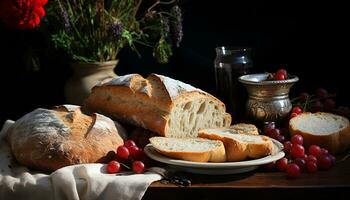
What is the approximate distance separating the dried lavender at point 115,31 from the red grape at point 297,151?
0.65 metres

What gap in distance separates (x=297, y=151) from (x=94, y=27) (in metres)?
0.78

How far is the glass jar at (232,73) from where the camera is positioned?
5.69 feet

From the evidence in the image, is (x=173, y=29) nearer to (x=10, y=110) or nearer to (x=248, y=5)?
(x=248, y=5)

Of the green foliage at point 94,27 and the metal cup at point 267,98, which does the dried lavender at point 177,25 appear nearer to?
the green foliage at point 94,27

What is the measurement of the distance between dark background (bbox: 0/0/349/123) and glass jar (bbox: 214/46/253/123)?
43 cm

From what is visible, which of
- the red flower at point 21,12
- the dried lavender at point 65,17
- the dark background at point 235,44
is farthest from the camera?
the dark background at point 235,44

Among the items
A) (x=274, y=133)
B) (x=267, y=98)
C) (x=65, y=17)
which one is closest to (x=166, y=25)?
(x=65, y=17)

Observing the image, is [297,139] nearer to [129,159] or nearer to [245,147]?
[245,147]

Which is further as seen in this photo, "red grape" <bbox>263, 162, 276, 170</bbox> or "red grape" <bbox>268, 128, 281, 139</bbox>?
"red grape" <bbox>268, 128, 281, 139</bbox>

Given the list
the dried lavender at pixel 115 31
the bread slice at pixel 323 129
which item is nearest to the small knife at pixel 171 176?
the bread slice at pixel 323 129

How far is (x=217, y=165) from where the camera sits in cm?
127

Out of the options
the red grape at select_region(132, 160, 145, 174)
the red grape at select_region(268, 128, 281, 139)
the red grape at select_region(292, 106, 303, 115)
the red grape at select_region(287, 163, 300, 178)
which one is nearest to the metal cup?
the red grape at select_region(292, 106, 303, 115)

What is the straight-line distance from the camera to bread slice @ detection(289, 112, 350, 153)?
147 cm

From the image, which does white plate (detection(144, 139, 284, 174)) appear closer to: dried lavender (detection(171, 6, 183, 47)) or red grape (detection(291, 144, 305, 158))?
red grape (detection(291, 144, 305, 158))
